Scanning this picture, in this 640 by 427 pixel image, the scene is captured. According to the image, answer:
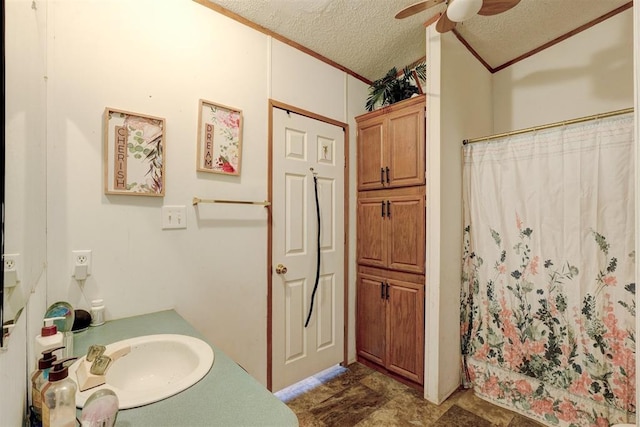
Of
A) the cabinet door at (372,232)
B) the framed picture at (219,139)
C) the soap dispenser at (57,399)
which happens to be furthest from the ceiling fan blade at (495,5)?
the soap dispenser at (57,399)

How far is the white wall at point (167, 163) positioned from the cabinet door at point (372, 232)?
0.90 m

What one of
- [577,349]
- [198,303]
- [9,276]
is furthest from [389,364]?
[9,276]

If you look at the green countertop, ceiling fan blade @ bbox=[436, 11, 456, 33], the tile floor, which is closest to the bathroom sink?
the green countertop

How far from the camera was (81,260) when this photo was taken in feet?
4.27

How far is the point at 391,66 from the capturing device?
248 cm

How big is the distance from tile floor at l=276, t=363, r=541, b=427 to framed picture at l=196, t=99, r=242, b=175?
1.63 meters

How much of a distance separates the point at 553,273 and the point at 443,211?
73cm

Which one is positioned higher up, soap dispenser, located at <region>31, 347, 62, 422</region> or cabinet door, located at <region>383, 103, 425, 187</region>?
cabinet door, located at <region>383, 103, 425, 187</region>

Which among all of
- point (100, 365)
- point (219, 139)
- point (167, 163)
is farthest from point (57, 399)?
point (219, 139)

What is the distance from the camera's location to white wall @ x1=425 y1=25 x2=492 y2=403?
1.93 m

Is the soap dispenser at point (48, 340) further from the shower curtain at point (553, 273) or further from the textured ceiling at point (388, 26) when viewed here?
the shower curtain at point (553, 273)

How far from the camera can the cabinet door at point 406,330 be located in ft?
6.69

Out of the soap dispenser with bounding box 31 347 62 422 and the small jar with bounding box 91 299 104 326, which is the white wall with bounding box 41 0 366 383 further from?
the soap dispenser with bounding box 31 347 62 422

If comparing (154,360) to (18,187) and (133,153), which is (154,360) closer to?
(18,187)
